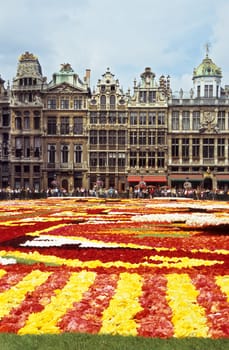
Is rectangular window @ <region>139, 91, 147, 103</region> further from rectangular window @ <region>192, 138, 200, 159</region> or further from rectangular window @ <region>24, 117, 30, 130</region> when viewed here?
rectangular window @ <region>24, 117, 30, 130</region>

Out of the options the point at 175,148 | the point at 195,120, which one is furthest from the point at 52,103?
the point at 195,120

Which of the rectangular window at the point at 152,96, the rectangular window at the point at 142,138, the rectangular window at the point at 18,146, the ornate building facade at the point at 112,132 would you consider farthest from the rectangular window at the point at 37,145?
the rectangular window at the point at 152,96

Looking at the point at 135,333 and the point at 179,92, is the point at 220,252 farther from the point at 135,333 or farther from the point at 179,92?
the point at 179,92

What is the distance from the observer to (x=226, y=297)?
6.99 meters

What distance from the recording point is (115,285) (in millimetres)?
7625

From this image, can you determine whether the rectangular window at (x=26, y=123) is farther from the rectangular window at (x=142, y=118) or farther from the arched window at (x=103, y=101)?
the rectangular window at (x=142, y=118)

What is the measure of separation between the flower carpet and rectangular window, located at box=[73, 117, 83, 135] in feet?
176

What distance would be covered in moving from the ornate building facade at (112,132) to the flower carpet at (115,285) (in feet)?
171

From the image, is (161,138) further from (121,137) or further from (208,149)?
(208,149)

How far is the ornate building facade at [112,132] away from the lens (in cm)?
6525

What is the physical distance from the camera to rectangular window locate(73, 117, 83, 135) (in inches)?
2625

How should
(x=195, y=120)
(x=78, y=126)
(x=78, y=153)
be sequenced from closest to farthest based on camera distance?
(x=195, y=120) → (x=78, y=153) → (x=78, y=126)

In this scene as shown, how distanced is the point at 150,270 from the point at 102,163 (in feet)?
189

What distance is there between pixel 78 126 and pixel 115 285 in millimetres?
59780
